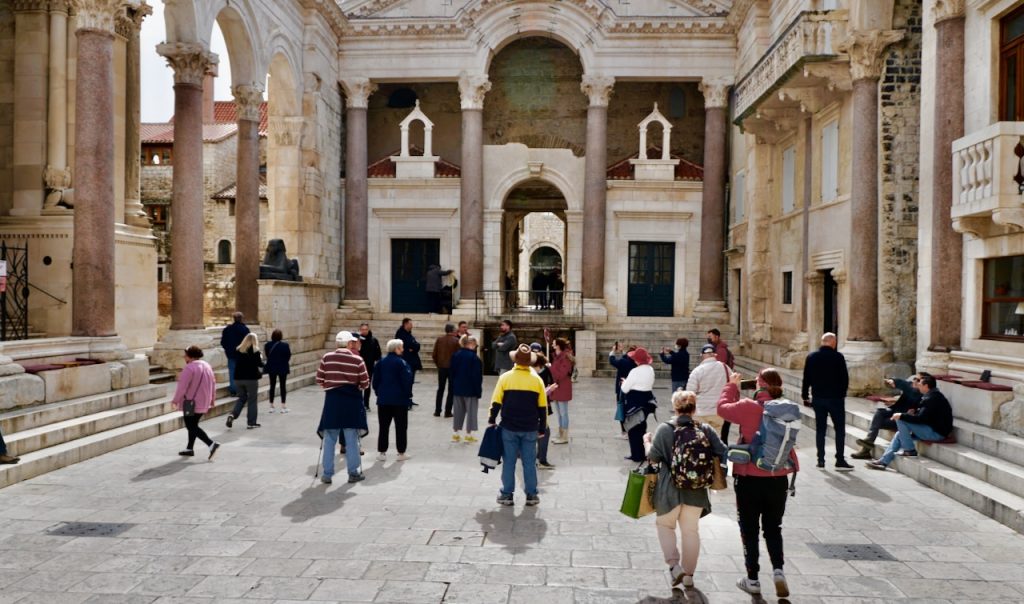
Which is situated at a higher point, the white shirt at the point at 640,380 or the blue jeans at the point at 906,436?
the white shirt at the point at 640,380

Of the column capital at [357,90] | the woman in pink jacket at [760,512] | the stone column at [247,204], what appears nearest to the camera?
the woman in pink jacket at [760,512]

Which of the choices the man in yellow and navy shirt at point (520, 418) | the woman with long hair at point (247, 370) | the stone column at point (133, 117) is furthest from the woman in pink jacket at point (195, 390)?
the stone column at point (133, 117)

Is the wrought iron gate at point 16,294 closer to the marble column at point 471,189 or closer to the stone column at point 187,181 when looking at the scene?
the stone column at point 187,181

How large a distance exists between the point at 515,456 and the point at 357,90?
19.5 metres

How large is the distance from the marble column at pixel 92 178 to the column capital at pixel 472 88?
43.4 ft

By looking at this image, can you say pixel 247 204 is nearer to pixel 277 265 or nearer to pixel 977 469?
pixel 277 265

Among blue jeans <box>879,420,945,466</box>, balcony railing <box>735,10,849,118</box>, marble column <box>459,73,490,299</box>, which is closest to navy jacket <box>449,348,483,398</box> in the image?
blue jeans <box>879,420,945,466</box>

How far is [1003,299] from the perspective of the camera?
10.4 m

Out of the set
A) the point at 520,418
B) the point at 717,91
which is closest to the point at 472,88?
the point at 717,91

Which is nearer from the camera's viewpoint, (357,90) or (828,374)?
(828,374)

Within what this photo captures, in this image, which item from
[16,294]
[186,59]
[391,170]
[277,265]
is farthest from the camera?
[391,170]

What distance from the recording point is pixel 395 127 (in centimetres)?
2794

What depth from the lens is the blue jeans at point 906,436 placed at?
927cm

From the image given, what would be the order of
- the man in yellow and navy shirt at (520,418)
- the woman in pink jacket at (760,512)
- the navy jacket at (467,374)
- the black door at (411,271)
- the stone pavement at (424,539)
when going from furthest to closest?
the black door at (411,271)
the navy jacket at (467,374)
the man in yellow and navy shirt at (520,418)
the stone pavement at (424,539)
the woman in pink jacket at (760,512)
